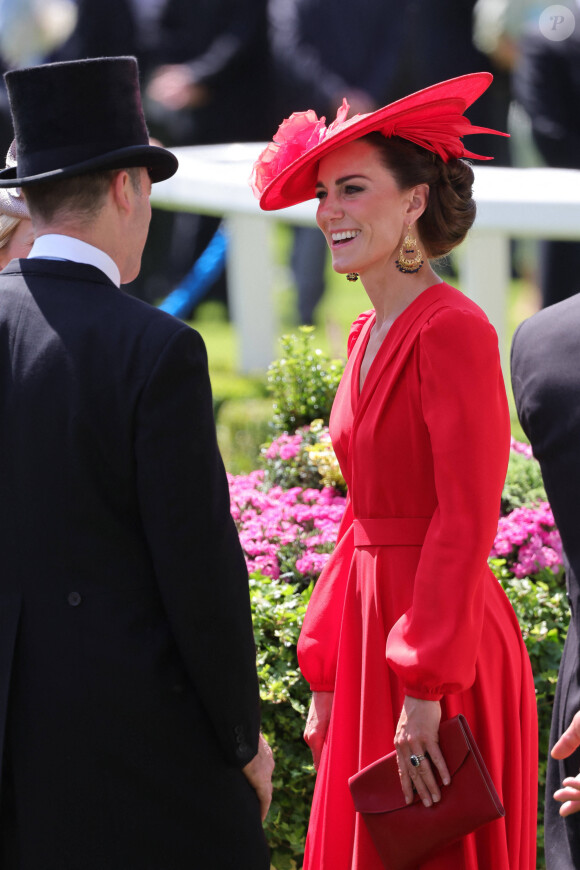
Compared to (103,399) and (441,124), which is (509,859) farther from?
(441,124)

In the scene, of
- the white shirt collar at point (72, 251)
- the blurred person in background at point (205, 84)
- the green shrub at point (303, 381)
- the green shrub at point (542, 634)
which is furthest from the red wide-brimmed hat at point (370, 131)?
the blurred person in background at point (205, 84)

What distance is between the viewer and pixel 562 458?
196cm

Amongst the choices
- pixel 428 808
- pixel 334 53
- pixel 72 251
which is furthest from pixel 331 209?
pixel 334 53

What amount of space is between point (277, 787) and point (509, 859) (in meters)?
0.90

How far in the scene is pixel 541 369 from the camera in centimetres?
202

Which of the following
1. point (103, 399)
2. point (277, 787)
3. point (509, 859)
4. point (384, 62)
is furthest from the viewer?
point (384, 62)

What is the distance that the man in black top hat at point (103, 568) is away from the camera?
1.91 meters

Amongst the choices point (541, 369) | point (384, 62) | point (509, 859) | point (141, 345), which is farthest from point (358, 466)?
point (384, 62)

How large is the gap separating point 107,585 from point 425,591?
0.60 meters

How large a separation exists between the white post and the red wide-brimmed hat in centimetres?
388

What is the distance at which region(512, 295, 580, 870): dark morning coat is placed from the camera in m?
1.94

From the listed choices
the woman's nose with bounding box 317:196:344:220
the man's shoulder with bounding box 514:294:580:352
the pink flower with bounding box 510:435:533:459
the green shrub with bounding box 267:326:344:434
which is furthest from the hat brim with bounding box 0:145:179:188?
the pink flower with bounding box 510:435:533:459

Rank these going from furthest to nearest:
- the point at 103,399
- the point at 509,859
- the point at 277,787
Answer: the point at 277,787 < the point at 509,859 < the point at 103,399

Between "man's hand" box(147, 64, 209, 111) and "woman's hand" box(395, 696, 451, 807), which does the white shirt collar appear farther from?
"man's hand" box(147, 64, 209, 111)
